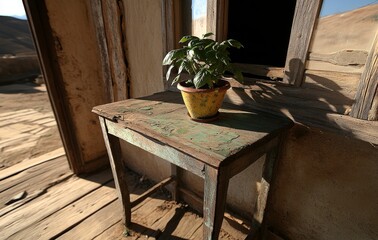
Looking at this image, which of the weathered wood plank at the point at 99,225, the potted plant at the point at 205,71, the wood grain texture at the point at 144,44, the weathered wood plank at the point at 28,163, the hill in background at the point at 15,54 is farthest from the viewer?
the hill in background at the point at 15,54

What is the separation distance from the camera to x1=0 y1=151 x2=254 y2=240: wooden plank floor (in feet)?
5.86

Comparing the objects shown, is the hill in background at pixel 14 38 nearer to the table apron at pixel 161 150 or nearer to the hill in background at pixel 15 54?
the hill in background at pixel 15 54

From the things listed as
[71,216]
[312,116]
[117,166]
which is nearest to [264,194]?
[312,116]

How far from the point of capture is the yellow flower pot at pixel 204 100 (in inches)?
40.5

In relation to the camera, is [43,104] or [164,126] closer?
[164,126]

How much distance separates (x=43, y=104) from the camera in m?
5.34

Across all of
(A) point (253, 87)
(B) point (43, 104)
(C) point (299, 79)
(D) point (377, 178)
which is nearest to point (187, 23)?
(A) point (253, 87)

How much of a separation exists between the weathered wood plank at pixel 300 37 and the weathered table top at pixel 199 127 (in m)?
0.25

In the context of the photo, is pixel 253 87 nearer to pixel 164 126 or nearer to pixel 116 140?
pixel 164 126

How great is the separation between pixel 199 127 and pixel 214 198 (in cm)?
34

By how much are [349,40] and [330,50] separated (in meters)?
0.08

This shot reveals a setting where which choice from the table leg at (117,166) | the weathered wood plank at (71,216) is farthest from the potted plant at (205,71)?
the weathered wood plank at (71,216)

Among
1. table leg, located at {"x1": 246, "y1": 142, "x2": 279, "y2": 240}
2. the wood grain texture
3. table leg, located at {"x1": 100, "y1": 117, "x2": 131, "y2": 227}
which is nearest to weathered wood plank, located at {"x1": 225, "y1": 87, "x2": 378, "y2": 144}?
table leg, located at {"x1": 246, "y1": 142, "x2": 279, "y2": 240}

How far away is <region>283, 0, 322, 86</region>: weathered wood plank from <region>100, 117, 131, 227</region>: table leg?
3.79 feet
